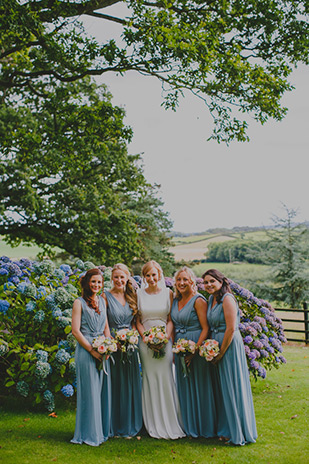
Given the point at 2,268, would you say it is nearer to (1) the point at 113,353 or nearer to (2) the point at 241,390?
(1) the point at 113,353

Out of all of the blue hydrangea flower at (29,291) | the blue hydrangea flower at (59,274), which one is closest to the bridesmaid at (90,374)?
the blue hydrangea flower at (29,291)

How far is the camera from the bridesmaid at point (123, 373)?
6410 millimetres

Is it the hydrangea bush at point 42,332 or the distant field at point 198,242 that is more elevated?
the distant field at point 198,242

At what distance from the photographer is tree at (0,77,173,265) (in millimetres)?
14523

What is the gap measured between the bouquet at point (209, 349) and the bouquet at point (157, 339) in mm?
533

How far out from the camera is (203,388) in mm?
6285

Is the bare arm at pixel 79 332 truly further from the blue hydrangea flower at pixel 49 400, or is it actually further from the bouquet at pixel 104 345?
the blue hydrangea flower at pixel 49 400

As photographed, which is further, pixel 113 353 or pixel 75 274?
pixel 75 274

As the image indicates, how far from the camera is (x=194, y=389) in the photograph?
6.32m

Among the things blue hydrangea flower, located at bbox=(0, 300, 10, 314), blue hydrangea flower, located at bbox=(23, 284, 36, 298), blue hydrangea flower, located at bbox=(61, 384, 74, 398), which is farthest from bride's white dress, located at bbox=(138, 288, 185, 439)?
blue hydrangea flower, located at bbox=(0, 300, 10, 314)

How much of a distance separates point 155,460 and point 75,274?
167 inches

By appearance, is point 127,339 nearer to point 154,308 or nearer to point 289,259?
point 154,308

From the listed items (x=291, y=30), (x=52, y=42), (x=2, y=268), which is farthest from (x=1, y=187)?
(x=291, y=30)

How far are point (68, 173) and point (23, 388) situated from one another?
47.2ft
